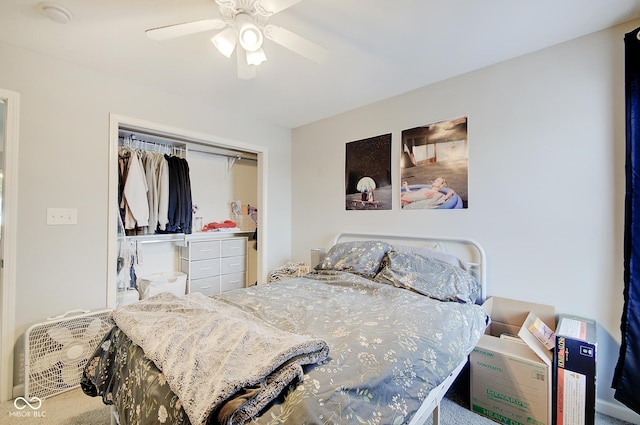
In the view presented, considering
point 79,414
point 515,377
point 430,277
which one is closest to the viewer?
point 515,377

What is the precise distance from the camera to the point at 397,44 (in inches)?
74.7

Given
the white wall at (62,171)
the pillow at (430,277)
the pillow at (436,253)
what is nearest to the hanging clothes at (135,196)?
the white wall at (62,171)

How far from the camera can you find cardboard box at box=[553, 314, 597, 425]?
4.78 feet

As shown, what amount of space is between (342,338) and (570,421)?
1.40 meters

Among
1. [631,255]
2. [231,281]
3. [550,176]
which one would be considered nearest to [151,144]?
[231,281]

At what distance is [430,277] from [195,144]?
310cm

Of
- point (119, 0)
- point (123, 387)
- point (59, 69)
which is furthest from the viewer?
point (59, 69)

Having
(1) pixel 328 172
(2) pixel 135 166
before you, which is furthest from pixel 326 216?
(2) pixel 135 166

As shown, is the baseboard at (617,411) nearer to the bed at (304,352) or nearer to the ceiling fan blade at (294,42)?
the bed at (304,352)

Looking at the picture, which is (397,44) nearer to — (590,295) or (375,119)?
(375,119)

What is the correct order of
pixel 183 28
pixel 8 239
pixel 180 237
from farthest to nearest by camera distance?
pixel 180 237, pixel 8 239, pixel 183 28

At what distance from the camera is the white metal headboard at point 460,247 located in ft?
7.10

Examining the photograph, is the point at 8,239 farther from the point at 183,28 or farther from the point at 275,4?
the point at 275,4

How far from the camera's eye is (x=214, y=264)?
364 centimetres
